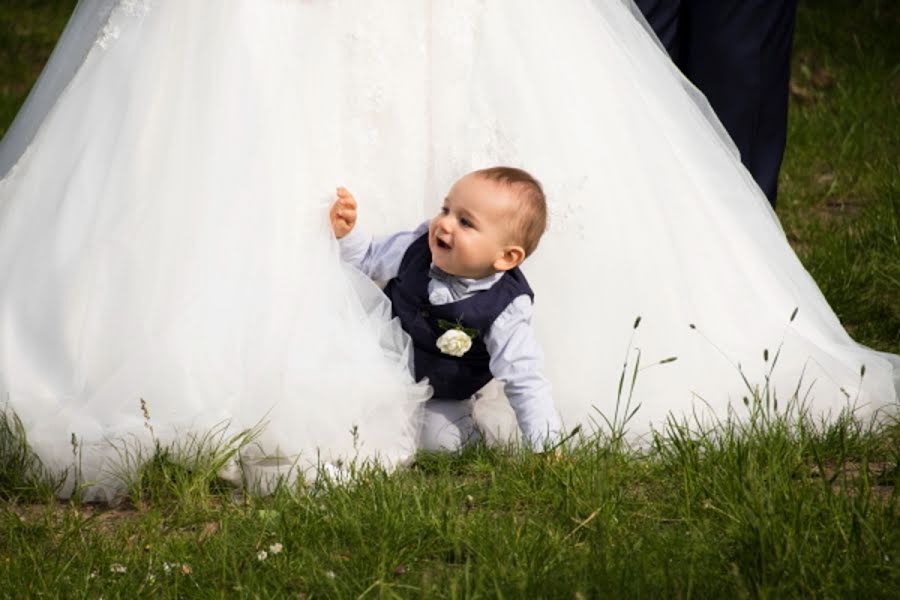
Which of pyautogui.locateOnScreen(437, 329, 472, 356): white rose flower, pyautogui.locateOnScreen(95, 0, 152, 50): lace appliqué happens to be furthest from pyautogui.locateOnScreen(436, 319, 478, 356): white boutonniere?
pyautogui.locateOnScreen(95, 0, 152, 50): lace appliqué

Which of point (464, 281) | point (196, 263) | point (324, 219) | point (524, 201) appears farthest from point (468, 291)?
point (196, 263)

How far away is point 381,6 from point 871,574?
5.21ft

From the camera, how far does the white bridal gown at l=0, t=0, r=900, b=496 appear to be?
2.78 meters

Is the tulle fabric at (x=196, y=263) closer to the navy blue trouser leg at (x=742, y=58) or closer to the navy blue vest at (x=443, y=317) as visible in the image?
the navy blue vest at (x=443, y=317)

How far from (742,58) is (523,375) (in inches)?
58.1

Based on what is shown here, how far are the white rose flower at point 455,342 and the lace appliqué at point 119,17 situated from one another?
3.12ft

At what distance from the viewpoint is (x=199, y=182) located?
286cm

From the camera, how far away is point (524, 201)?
2.95 metres

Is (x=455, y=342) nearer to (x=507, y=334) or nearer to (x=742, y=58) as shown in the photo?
(x=507, y=334)

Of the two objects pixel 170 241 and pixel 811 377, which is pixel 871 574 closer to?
pixel 811 377

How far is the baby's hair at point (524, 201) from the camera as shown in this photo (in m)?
2.94

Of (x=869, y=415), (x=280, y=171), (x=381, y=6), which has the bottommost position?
(x=869, y=415)

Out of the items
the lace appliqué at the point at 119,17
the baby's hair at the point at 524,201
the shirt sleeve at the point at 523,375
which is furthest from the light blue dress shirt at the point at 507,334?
the lace appliqué at the point at 119,17

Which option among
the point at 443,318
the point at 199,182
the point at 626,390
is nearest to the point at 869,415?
the point at 626,390
